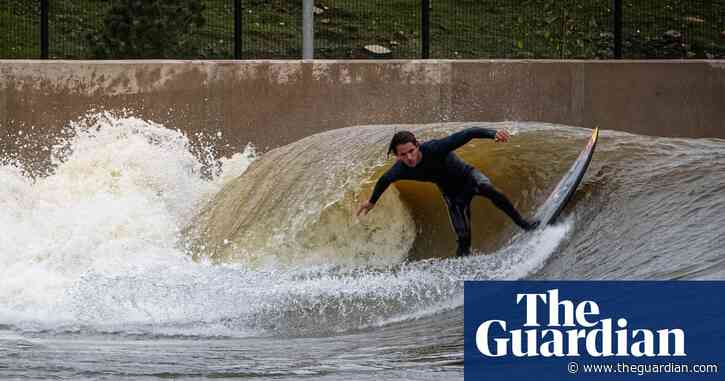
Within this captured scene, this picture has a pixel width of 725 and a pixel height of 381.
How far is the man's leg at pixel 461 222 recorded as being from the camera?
35.1 feet

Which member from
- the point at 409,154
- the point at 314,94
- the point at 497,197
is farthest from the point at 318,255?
the point at 314,94

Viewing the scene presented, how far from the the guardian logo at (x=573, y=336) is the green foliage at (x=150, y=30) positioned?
33.9ft

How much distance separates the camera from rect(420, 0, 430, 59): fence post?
17.0 m

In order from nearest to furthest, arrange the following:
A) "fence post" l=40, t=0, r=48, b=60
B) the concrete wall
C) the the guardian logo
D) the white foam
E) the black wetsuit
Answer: the the guardian logo < the white foam < the black wetsuit < the concrete wall < "fence post" l=40, t=0, r=48, b=60

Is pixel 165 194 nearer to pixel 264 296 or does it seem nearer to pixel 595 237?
pixel 264 296

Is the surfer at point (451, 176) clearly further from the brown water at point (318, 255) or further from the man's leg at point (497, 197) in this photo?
the brown water at point (318, 255)

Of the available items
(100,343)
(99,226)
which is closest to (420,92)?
(99,226)

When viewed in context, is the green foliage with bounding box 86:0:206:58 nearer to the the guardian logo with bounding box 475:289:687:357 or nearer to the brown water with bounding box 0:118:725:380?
the brown water with bounding box 0:118:725:380

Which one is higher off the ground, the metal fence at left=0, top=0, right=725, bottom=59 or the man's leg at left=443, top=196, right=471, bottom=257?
the metal fence at left=0, top=0, right=725, bottom=59

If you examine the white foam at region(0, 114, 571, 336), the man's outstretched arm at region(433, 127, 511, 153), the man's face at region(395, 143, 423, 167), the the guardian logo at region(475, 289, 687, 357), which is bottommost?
the the guardian logo at region(475, 289, 687, 357)

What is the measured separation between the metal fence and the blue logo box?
380 inches

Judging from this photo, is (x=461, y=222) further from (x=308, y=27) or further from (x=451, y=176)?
(x=308, y=27)

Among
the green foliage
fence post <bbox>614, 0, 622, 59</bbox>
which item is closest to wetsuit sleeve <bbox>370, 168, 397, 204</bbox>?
the green foliage

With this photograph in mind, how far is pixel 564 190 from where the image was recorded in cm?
1063
